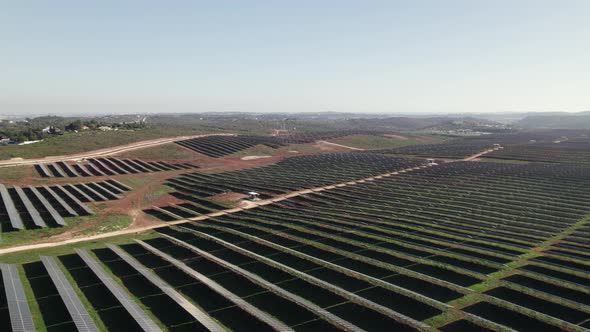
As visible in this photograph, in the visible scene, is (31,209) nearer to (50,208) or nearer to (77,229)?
(50,208)

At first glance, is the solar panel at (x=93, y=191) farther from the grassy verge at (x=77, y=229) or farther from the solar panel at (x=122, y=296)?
the solar panel at (x=122, y=296)

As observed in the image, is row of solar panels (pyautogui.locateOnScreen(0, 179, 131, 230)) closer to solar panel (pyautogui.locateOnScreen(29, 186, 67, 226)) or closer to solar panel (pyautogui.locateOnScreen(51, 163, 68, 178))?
solar panel (pyautogui.locateOnScreen(29, 186, 67, 226))

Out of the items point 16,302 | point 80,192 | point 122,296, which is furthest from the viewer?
point 80,192

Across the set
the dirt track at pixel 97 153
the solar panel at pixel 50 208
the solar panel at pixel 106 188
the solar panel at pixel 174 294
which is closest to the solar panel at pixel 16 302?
the solar panel at pixel 174 294

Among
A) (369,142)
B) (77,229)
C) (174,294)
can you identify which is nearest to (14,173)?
(77,229)

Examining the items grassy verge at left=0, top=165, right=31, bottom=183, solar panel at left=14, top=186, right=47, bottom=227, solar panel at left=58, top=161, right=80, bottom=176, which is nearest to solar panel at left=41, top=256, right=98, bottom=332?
solar panel at left=14, top=186, right=47, bottom=227

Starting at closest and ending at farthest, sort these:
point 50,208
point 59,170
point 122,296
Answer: point 122,296, point 50,208, point 59,170

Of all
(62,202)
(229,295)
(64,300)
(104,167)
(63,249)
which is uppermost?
(104,167)
